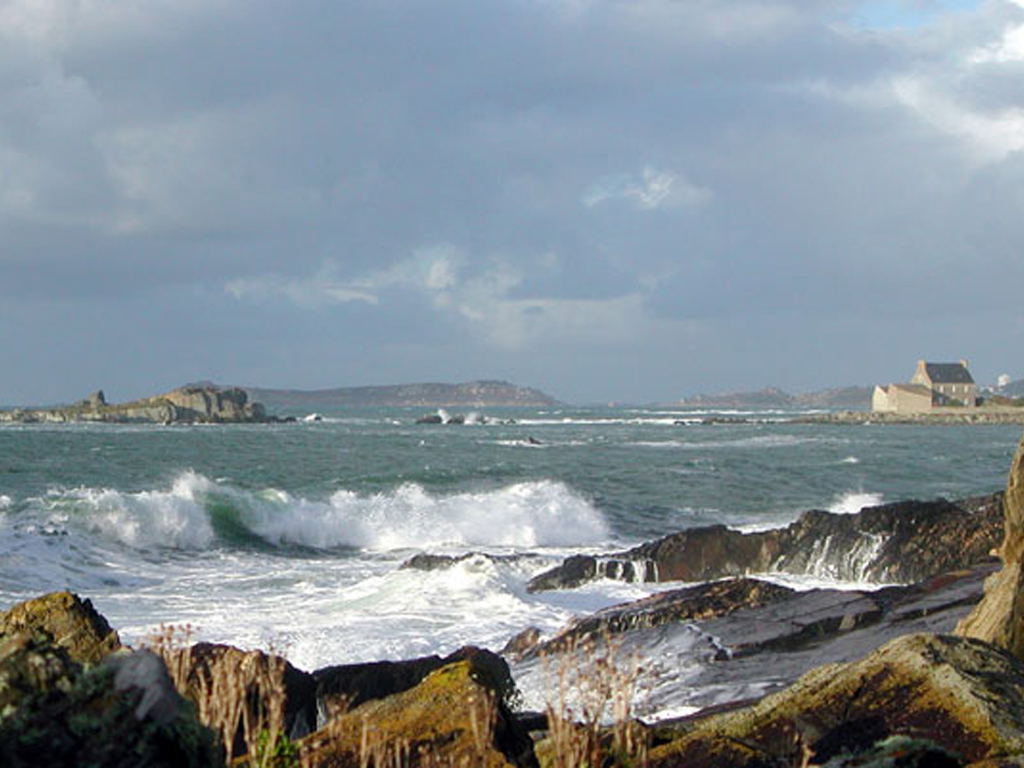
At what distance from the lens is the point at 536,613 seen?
16594 millimetres

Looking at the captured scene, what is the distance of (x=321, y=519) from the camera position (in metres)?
31.9

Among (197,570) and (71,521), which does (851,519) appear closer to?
(197,570)

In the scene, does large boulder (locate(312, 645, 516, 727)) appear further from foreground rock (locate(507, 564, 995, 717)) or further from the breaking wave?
the breaking wave

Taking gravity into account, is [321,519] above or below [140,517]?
below

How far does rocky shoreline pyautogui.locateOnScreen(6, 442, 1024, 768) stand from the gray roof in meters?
134

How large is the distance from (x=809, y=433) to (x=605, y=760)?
9162 centimetres

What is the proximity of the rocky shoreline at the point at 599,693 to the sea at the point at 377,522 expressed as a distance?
831 mm

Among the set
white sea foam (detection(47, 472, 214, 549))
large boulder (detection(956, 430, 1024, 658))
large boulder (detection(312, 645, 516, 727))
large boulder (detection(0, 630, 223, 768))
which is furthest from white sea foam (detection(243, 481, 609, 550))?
large boulder (detection(0, 630, 223, 768))

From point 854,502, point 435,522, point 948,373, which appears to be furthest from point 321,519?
point 948,373

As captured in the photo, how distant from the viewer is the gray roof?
457ft

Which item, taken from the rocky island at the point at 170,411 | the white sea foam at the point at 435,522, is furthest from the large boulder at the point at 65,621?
the rocky island at the point at 170,411

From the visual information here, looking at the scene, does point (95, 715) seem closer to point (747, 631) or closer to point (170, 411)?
point (747, 631)

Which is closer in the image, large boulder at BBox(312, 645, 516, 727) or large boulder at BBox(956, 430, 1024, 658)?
large boulder at BBox(956, 430, 1024, 658)

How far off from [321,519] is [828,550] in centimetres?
1601
